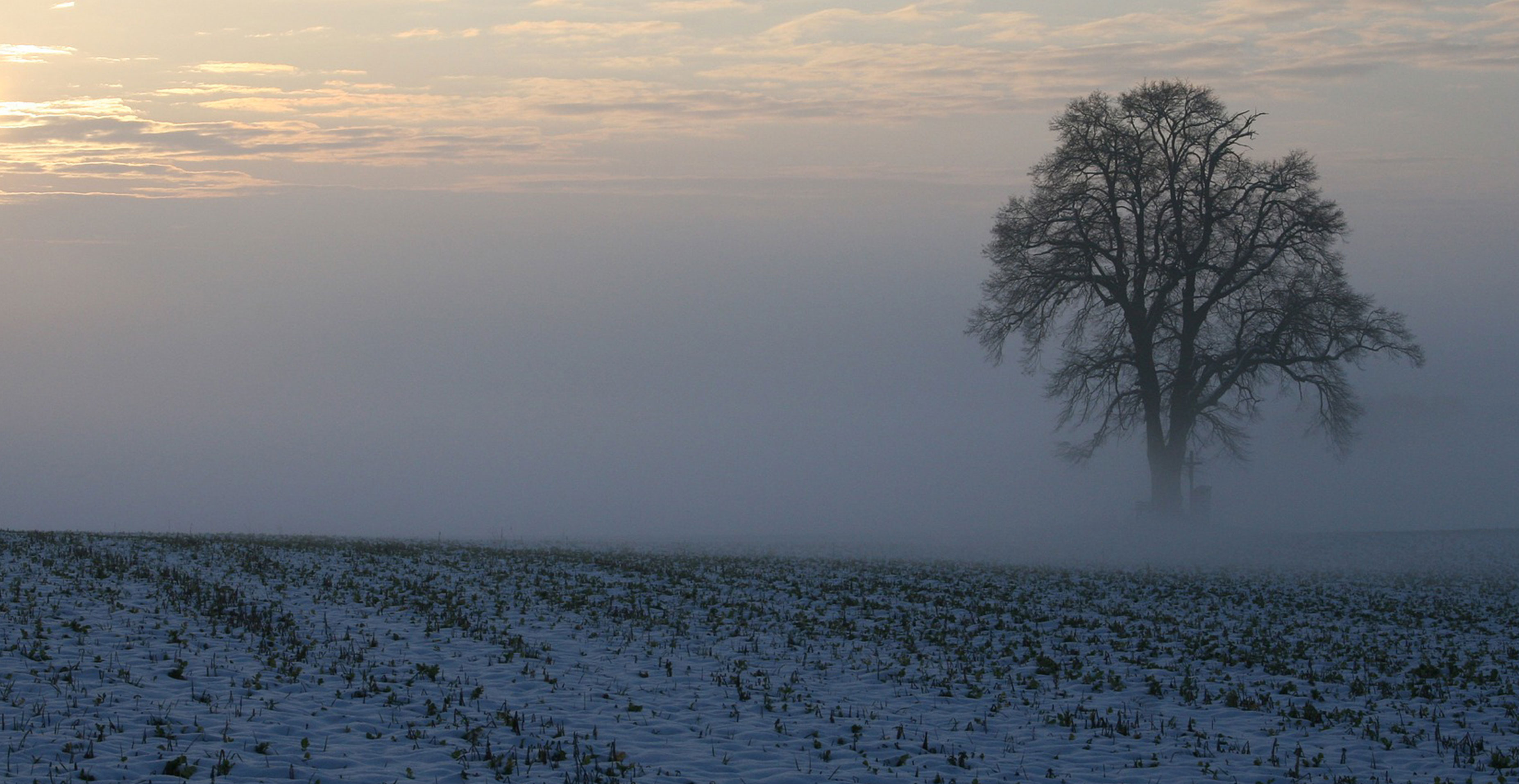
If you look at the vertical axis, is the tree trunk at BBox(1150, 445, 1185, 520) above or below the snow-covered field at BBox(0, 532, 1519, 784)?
above

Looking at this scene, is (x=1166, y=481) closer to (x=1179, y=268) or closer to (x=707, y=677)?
(x=1179, y=268)

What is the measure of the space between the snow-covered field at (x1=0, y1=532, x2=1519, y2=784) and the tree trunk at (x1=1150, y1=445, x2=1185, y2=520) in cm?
1828

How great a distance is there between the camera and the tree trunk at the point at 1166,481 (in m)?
40.9

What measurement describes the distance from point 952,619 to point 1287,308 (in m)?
26.1

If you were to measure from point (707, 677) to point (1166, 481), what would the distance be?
105 feet

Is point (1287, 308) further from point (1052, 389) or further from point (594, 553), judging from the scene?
point (594, 553)

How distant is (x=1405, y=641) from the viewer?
1692 centimetres

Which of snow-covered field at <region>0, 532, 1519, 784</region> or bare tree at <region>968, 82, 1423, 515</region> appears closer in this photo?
snow-covered field at <region>0, 532, 1519, 784</region>

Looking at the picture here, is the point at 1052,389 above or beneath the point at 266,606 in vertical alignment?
above

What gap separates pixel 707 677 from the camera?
1370cm

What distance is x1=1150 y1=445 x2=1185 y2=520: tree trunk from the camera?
40906mm

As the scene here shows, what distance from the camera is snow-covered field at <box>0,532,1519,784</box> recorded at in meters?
9.79

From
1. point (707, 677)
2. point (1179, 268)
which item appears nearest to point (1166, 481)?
point (1179, 268)

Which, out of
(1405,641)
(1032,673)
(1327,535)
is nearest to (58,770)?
(1032,673)
